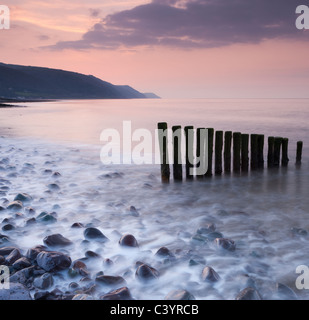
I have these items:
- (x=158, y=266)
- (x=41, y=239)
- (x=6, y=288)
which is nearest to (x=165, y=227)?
(x=158, y=266)

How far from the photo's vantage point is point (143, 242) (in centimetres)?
435

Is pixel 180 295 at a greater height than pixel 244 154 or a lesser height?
lesser

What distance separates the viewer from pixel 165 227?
5.01m

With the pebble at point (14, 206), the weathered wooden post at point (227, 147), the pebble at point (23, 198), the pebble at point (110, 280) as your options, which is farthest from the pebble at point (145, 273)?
the weathered wooden post at point (227, 147)

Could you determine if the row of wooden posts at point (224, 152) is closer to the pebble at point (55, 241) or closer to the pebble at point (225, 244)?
the pebble at point (225, 244)

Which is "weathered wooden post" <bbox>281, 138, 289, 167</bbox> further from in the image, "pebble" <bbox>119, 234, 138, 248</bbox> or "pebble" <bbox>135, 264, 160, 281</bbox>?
"pebble" <bbox>135, 264, 160, 281</bbox>

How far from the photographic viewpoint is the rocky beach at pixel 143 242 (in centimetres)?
315

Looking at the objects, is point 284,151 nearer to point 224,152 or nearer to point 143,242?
point 224,152

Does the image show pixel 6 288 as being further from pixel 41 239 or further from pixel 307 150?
pixel 307 150

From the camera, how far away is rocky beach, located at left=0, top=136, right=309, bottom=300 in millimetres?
3152

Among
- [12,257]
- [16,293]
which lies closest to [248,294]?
[16,293]

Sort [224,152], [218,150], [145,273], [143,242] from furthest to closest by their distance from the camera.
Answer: [224,152], [218,150], [143,242], [145,273]

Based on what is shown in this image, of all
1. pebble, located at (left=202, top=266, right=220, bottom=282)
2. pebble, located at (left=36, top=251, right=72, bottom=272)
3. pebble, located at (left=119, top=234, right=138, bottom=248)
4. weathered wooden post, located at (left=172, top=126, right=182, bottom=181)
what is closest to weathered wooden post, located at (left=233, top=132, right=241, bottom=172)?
weathered wooden post, located at (left=172, top=126, right=182, bottom=181)

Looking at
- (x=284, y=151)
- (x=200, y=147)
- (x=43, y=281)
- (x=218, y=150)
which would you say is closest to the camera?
(x=43, y=281)
